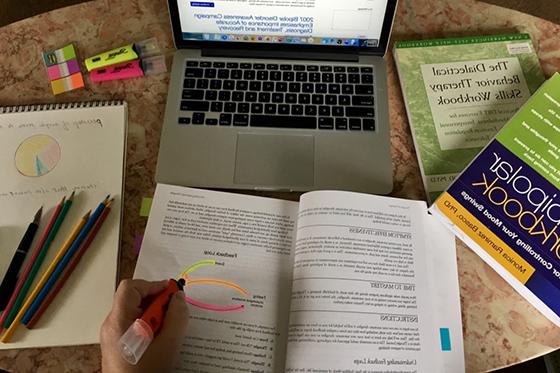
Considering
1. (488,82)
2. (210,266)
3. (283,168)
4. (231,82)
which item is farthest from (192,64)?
(488,82)

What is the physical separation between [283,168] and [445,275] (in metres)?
0.28

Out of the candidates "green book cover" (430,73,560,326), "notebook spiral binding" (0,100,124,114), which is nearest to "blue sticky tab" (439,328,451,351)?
"green book cover" (430,73,560,326)

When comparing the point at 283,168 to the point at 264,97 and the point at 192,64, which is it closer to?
the point at 264,97

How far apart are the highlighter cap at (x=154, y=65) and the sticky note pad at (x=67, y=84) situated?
105 mm

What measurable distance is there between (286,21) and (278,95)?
0.11 metres

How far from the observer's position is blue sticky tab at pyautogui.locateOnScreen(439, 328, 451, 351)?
1.98 feet

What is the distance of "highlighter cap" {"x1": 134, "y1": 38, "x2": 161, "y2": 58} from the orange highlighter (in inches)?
17.6

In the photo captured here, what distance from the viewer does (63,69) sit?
0.79 meters

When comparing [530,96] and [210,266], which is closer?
[210,266]

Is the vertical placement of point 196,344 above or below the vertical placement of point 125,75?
below

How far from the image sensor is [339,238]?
A: 635mm

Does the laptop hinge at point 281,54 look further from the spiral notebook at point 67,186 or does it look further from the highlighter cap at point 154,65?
the spiral notebook at point 67,186

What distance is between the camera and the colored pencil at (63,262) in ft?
2.03

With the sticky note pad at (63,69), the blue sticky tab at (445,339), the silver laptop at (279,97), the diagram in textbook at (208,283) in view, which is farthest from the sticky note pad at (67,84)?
the blue sticky tab at (445,339)
